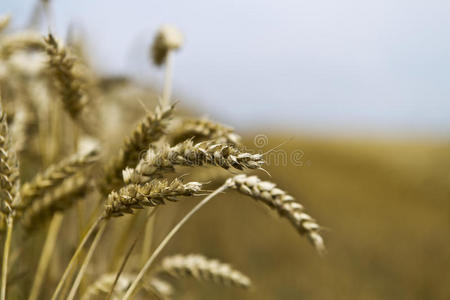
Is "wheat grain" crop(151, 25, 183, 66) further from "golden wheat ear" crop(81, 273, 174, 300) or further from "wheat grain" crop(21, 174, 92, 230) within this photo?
"golden wheat ear" crop(81, 273, 174, 300)

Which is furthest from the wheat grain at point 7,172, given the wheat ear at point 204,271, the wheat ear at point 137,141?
the wheat ear at point 204,271

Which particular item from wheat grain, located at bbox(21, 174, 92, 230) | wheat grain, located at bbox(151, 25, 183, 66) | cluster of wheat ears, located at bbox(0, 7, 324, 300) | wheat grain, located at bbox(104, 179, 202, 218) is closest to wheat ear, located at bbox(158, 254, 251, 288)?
cluster of wheat ears, located at bbox(0, 7, 324, 300)

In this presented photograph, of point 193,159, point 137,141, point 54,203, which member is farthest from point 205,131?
point 54,203

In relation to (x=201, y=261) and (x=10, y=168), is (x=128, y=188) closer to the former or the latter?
(x=10, y=168)

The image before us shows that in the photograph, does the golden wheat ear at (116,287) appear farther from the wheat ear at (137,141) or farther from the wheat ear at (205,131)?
the wheat ear at (205,131)

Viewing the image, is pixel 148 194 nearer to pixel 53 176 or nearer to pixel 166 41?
pixel 53 176
